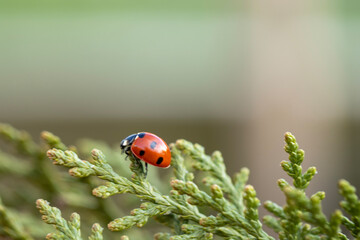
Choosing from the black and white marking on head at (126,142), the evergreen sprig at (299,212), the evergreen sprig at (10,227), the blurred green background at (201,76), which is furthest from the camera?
the blurred green background at (201,76)

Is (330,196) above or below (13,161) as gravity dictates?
above

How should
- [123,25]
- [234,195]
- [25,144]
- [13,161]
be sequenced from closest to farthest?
[234,195]
[25,144]
[13,161]
[123,25]

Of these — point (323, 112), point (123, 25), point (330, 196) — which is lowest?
point (330, 196)

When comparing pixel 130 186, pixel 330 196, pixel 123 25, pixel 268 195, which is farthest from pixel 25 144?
pixel 123 25

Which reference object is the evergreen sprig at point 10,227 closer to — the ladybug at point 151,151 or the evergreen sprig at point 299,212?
the ladybug at point 151,151

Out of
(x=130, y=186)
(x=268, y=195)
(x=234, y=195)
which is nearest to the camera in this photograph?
(x=130, y=186)

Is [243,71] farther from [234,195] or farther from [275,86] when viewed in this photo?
[234,195]

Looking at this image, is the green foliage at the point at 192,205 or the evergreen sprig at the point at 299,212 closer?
the evergreen sprig at the point at 299,212

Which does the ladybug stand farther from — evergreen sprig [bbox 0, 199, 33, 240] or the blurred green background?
the blurred green background

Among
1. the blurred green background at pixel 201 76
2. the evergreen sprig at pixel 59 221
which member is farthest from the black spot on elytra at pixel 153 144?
the blurred green background at pixel 201 76
